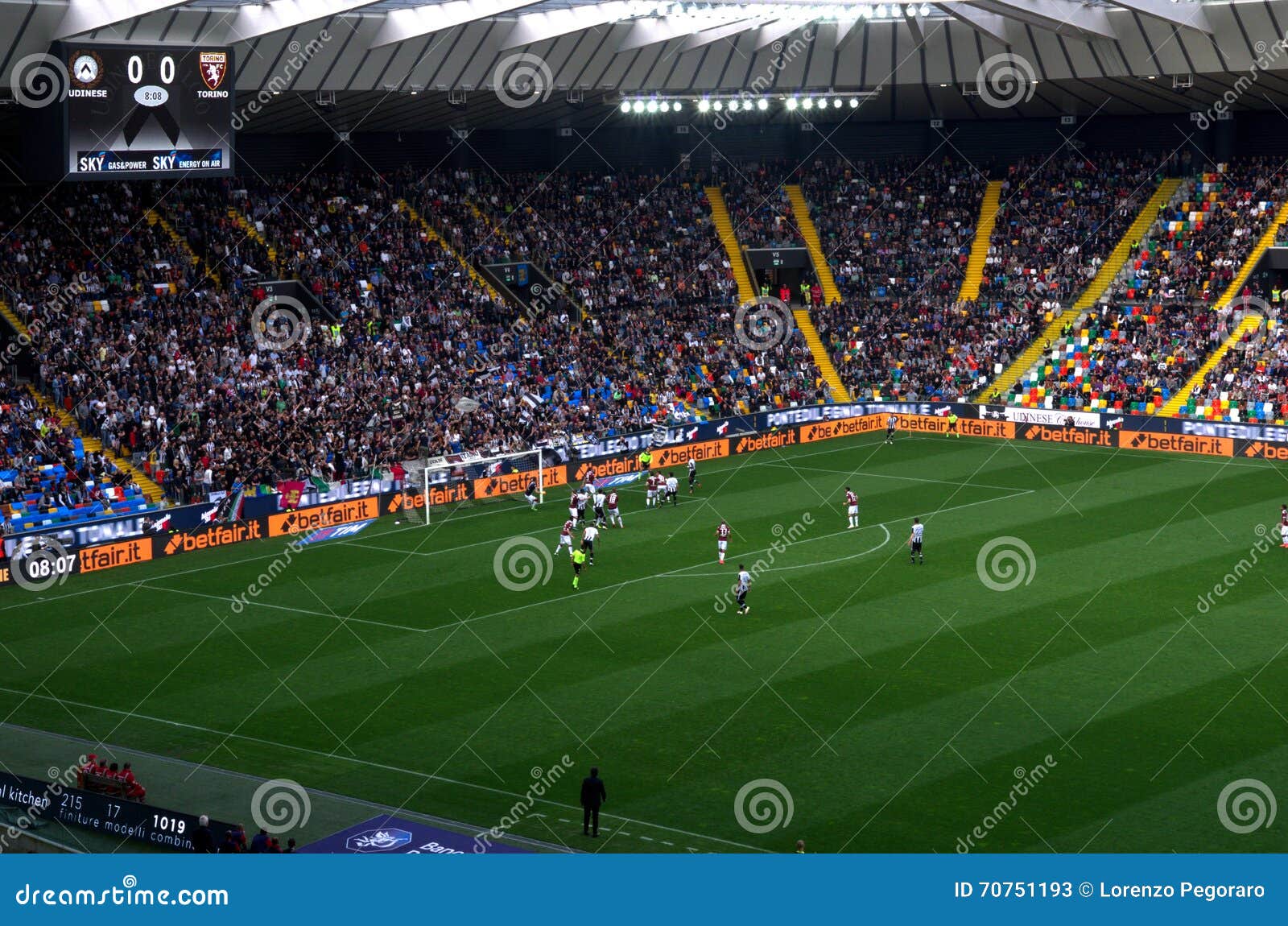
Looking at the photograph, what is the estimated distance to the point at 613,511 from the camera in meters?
45.7

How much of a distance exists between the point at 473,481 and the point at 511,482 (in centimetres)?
144

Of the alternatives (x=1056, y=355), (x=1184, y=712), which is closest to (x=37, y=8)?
(x=1184, y=712)

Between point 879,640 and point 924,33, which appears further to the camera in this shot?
point 924,33

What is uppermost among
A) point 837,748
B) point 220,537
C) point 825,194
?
point 825,194

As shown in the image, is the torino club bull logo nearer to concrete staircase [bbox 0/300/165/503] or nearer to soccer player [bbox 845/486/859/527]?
concrete staircase [bbox 0/300/165/503]

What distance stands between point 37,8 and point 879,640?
24209 millimetres

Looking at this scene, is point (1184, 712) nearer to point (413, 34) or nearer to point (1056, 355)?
point (413, 34)

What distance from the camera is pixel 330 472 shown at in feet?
154
